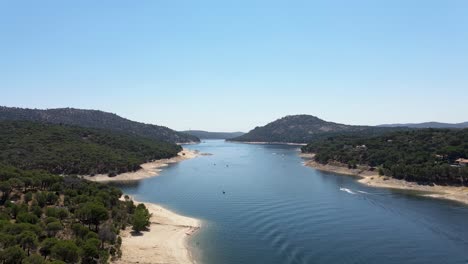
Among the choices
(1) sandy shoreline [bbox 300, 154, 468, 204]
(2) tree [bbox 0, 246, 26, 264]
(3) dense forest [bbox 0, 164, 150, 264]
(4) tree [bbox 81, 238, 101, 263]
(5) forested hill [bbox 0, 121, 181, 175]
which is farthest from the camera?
(5) forested hill [bbox 0, 121, 181, 175]

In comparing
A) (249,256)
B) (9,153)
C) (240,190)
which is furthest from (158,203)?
(9,153)

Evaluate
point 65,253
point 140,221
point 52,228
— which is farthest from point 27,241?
point 140,221

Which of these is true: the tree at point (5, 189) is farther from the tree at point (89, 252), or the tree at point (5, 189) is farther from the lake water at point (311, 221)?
the lake water at point (311, 221)

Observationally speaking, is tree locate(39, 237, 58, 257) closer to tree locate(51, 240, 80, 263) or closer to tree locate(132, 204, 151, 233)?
tree locate(51, 240, 80, 263)

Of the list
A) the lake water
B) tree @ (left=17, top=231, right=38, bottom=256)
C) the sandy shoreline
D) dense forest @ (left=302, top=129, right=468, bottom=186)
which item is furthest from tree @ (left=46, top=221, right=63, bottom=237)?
dense forest @ (left=302, top=129, right=468, bottom=186)

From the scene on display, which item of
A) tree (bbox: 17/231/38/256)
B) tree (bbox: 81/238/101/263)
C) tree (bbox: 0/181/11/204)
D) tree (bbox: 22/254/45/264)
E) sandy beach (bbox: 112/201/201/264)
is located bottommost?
sandy beach (bbox: 112/201/201/264)

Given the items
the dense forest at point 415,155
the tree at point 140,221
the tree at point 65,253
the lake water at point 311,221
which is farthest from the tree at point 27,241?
the dense forest at point 415,155

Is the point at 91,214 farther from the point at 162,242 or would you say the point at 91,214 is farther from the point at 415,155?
the point at 415,155
